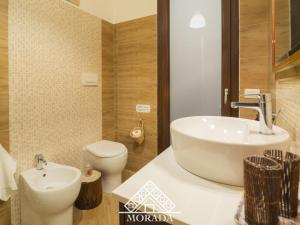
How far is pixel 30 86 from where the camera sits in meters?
1.67

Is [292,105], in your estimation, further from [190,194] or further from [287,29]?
[190,194]

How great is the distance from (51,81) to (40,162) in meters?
0.75

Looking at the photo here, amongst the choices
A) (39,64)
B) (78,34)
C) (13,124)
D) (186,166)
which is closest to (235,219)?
(186,166)

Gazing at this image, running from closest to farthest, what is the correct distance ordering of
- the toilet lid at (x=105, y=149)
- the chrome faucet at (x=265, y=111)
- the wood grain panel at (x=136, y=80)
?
the chrome faucet at (x=265, y=111)
the toilet lid at (x=105, y=149)
the wood grain panel at (x=136, y=80)

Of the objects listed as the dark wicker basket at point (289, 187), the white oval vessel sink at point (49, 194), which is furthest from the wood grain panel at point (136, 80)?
the dark wicker basket at point (289, 187)

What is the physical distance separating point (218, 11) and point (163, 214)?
1988 mm

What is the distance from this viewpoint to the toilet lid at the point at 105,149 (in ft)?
6.50

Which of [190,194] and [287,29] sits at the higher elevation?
[287,29]

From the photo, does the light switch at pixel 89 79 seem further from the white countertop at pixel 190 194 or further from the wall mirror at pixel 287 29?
the wall mirror at pixel 287 29

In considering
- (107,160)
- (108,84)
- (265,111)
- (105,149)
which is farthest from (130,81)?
(265,111)

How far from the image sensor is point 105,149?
2.10 metres

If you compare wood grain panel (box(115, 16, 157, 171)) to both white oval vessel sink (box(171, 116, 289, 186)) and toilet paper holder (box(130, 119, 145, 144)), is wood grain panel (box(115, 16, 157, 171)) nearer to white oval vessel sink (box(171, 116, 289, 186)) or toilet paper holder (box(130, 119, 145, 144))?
toilet paper holder (box(130, 119, 145, 144))

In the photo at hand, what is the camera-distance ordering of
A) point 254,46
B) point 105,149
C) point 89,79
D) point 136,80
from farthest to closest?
point 136,80 → point 89,79 → point 105,149 → point 254,46

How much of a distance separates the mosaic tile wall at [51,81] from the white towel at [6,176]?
16cm
